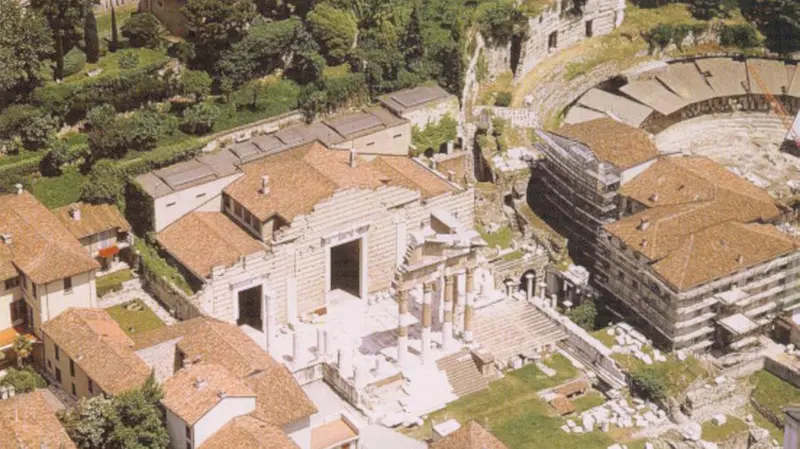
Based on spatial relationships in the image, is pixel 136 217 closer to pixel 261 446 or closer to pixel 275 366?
pixel 275 366

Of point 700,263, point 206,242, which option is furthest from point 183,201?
point 700,263

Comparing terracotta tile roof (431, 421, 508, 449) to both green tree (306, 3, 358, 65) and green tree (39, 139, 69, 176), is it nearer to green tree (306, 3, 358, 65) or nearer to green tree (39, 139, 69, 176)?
green tree (39, 139, 69, 176)

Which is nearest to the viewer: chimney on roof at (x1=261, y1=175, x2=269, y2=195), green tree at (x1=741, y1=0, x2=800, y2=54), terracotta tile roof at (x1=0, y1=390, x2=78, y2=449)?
terracotta tile roof at (x1=0, y1=390, x2=78, y2=449)

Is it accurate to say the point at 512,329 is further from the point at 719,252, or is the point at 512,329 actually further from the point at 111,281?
the point at 111,281

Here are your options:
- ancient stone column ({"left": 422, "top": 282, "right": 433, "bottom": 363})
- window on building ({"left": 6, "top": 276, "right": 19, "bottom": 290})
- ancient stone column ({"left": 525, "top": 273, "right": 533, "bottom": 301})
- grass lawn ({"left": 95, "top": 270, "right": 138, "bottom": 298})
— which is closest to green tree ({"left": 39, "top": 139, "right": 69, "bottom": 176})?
grass lawn ({"left": 95, "top": 270, "right": 138, "bottom": 298})

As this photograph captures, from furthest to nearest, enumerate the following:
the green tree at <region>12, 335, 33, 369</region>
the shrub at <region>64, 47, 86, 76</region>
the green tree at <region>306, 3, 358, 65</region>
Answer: the green tree at <region>306, 3, 358, 65</region>
the shrub at <region>64, 47, 86, 76</region>
the green tree at <region>12, 335, 33, 369</region>

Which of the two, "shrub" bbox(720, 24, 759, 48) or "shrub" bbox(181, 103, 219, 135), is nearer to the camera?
"shrub" bbox(181, 103, 219, 135)
